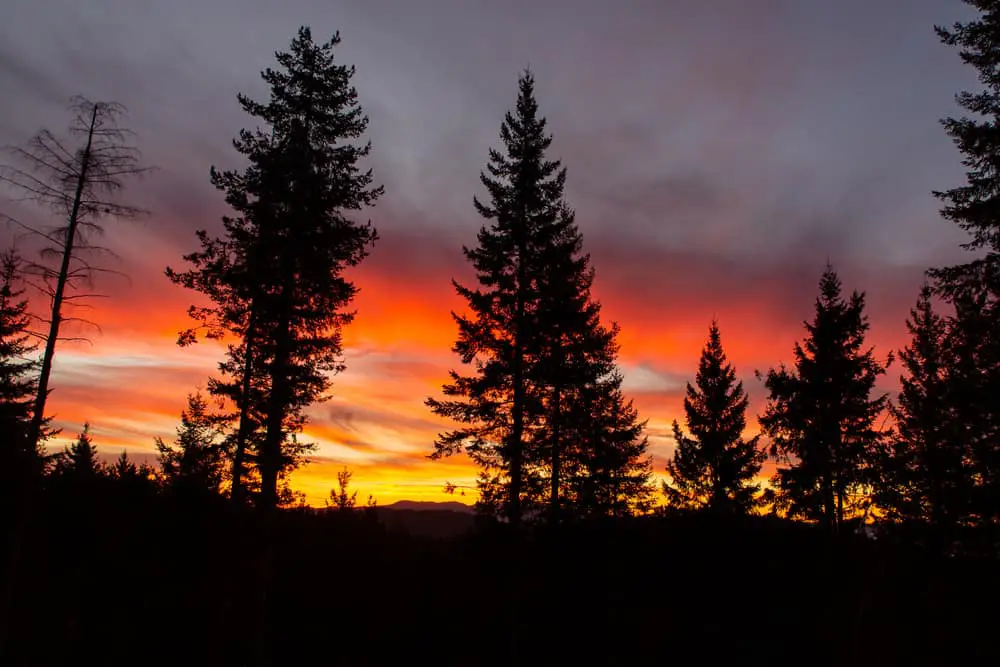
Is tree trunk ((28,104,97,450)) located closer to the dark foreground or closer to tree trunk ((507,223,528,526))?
the dark foreground

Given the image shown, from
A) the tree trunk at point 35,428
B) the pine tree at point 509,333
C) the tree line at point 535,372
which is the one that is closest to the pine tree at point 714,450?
the tree line at point 535,372

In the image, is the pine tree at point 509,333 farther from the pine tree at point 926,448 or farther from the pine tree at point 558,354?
the pine tree at point 926,448

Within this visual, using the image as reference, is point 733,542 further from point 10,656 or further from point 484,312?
point 10,656

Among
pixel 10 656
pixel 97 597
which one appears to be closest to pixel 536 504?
pixel 97 597

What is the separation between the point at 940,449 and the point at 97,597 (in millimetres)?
33475

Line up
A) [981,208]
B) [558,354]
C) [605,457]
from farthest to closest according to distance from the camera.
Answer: [605,457]
[558,354]
[981,208]

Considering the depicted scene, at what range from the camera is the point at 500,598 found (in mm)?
17969

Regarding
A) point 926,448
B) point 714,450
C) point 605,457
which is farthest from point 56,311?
point 926,448

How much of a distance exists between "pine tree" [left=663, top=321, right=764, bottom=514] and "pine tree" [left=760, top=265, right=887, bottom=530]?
2206 millimetres

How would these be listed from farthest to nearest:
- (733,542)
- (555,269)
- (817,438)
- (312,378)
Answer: (817,438) < (555,269) < (733,542) < (312,378)

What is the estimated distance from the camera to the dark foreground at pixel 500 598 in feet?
48.2

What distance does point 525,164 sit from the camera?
22750mm

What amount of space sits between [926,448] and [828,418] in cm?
675

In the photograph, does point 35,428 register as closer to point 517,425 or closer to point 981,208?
point 517,425
